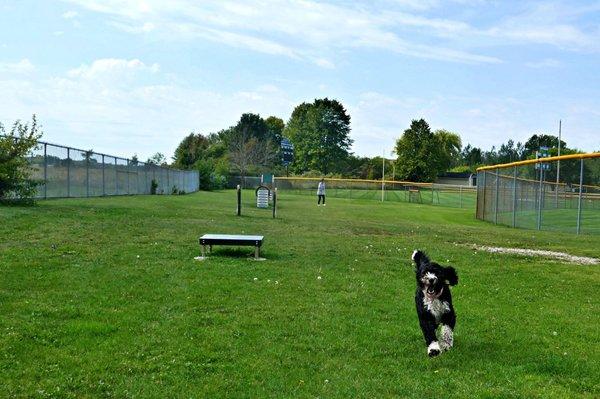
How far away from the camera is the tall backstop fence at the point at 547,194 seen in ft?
73.5

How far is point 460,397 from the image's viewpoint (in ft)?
16.4

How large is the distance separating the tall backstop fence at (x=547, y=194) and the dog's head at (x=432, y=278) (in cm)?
1642

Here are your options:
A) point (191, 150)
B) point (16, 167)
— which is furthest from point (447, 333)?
point (191, 150)

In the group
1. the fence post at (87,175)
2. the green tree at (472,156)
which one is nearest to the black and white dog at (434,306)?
the fence post at (87,175)

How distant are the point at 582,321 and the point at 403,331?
2486 millimetres

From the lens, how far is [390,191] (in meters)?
69.8

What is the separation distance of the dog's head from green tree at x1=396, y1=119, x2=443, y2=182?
317ft

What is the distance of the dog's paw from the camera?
598 centimetres

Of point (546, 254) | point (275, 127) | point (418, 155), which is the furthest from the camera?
point (275, 127)

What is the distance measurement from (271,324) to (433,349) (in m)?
2.00

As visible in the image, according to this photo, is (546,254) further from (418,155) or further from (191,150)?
(418,155)

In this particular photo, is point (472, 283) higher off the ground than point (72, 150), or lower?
lower

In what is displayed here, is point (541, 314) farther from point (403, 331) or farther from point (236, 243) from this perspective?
point (236, 243)

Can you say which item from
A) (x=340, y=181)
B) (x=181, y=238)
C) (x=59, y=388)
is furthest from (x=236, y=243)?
(x=340, y=181)
